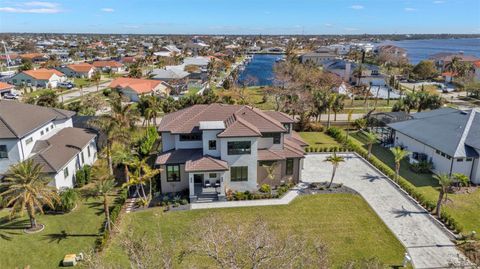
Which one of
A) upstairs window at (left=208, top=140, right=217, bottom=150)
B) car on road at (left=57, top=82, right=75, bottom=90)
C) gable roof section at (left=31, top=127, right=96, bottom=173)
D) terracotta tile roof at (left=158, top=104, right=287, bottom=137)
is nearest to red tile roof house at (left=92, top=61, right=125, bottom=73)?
A: car on road at (left=57, top=82, right=75, bottom=90)

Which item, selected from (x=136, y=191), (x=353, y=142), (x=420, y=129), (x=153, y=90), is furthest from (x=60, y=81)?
(x=420, y=129)

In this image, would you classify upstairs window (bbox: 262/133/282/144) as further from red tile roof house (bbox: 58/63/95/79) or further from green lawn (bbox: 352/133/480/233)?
red tile roof house (bbox: 58/63/95/79)

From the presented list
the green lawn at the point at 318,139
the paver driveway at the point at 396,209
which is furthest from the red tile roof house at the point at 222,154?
the green lawn at the point at 318,139

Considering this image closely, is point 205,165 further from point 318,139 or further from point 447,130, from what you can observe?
point 447,130

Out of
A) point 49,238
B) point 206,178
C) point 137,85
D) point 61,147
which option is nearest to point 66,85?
point 137,85

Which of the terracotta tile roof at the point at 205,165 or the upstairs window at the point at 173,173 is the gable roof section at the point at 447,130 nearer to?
the terracotta tile roof at the point at 205,165

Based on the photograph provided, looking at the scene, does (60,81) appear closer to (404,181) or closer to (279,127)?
(279,127)
